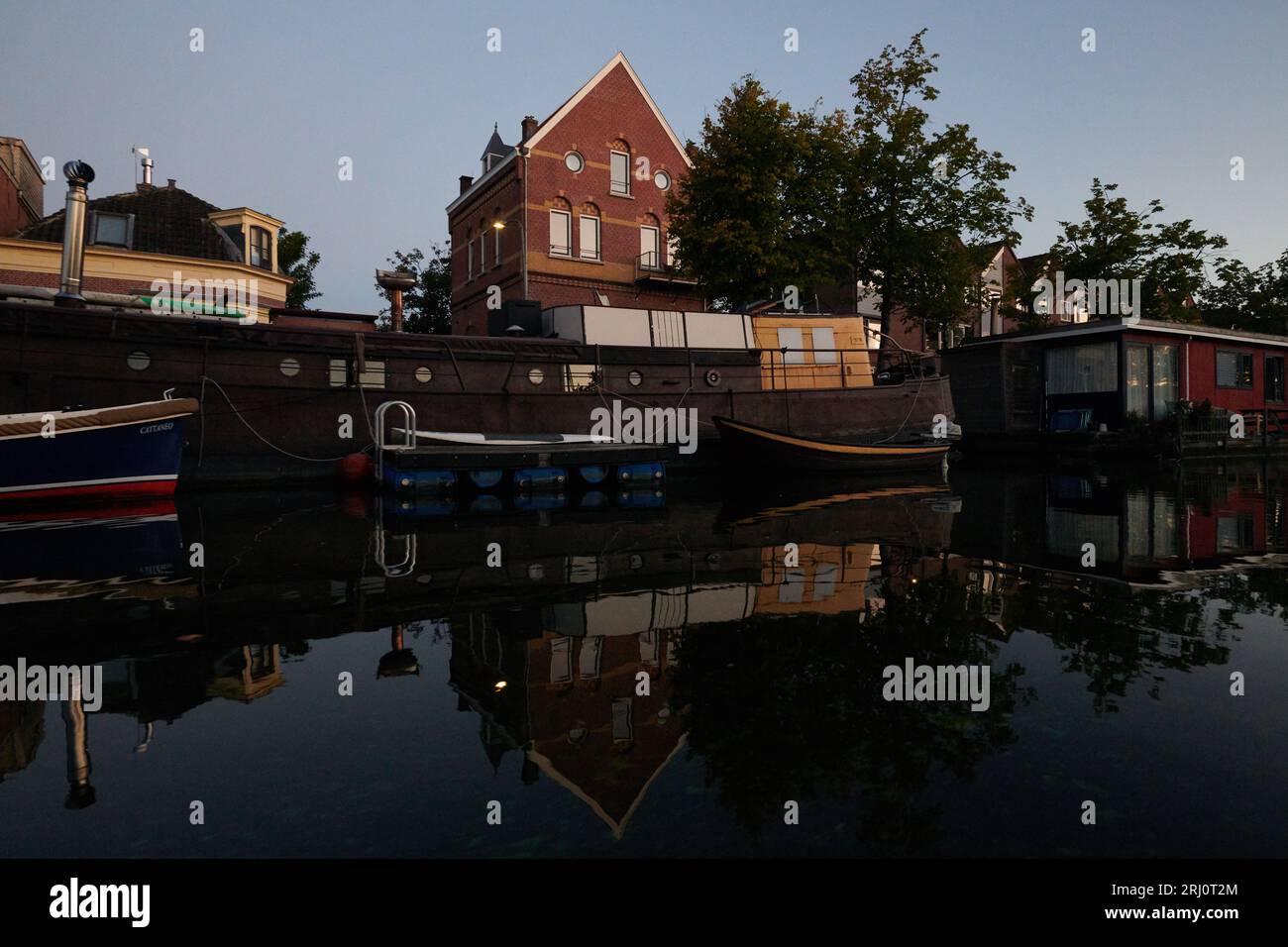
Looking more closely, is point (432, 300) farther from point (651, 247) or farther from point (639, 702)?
point (639, 702)

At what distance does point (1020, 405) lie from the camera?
29016mm

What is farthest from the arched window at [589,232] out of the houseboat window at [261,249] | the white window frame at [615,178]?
the houseboat window at [261,249]

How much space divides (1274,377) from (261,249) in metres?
45.7

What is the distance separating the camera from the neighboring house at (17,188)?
28891mm

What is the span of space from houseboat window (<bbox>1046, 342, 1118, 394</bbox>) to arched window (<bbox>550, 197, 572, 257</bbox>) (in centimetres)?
2083

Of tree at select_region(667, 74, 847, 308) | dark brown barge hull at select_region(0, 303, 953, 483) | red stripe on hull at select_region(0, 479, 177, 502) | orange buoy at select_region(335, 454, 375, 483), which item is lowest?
red stripe on hull at select_region(0, 479, 177, 502)

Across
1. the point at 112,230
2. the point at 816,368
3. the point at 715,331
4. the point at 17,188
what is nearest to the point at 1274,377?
the point at 816,368

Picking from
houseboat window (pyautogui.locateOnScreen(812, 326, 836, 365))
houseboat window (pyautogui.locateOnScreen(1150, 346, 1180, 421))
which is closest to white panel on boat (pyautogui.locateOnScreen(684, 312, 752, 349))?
houseboat window (pyautogui.locateOnScreen(812, 326, 836, 365))

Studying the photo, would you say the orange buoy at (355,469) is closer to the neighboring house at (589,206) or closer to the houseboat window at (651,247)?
the neighboring house at (589,206)

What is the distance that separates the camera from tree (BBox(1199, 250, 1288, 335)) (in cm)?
4794

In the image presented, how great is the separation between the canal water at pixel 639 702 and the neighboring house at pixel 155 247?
25.0m

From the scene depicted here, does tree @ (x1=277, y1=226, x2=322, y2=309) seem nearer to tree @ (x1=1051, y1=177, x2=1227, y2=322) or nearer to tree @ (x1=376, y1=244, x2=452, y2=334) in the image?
tree @ (x1=376, y1=244, x2=452, y2=334)
